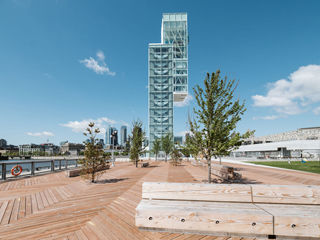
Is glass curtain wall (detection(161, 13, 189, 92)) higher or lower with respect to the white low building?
higher

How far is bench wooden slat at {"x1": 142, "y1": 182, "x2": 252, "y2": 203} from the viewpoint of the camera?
411 centimetres

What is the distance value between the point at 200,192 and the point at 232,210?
86 cm

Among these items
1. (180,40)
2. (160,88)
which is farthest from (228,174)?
(180,40)

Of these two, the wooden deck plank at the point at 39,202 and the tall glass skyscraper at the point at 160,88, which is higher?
the tall glass skyscraper at the point at 160,88

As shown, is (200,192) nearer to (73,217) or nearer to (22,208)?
(73,217)

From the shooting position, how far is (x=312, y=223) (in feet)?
10.9

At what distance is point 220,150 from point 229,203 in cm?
322

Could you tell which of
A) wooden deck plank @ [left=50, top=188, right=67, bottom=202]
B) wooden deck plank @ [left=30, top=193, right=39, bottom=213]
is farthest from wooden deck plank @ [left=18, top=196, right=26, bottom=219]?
wooden deck plank @ [left=50, top=188, right=67, bottom=202]

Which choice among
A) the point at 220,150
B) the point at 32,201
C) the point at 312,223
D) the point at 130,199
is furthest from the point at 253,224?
the point at 32,201

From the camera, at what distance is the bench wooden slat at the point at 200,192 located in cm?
411

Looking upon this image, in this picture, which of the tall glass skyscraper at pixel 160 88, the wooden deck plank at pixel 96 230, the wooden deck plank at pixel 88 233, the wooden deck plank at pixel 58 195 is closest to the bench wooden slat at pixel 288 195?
the wooden deck plank at pixel 96 230

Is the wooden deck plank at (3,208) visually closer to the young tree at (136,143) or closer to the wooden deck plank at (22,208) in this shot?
the wooden deck plank at (22,208)

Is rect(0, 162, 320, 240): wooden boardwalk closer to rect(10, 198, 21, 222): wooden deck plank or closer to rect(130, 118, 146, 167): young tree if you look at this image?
rect(10, 198, 21, 222): wooden deck plank

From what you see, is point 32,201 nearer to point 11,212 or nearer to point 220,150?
point 11,212
